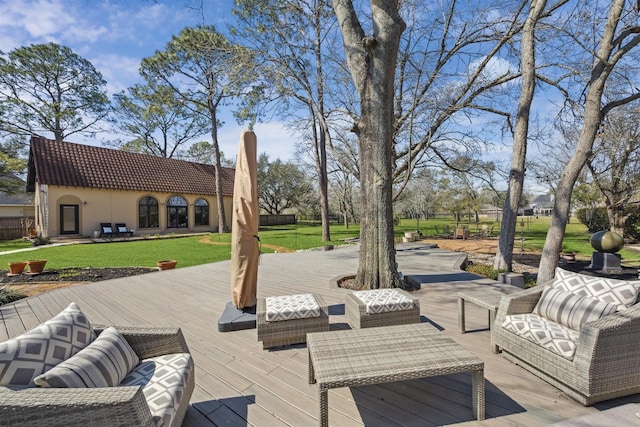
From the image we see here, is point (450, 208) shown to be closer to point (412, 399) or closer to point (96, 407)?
point (412, 399)

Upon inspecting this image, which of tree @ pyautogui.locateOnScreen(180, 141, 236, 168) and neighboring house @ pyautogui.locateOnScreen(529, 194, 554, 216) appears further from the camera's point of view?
neighboring house @ pyautogui.locateOnScreen(529, 194, 554, 216)

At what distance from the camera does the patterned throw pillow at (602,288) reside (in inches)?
89.3

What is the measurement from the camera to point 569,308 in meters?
2.47

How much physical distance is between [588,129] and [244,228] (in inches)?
261

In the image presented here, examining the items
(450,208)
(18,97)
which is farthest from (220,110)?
(450,208)

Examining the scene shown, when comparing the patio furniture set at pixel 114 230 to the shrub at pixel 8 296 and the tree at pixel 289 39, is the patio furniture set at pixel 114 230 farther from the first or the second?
the tree at pixel 289 39

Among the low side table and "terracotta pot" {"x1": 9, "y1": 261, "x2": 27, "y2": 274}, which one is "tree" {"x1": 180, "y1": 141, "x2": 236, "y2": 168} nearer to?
"terracotta pot" {"x1": 9, "y1": 261, "x2": 27, "y2": 274}

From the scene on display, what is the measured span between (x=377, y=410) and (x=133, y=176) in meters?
20.3

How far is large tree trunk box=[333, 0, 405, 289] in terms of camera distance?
487 centimetres

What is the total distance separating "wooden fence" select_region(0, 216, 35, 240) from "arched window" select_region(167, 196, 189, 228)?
743 cm

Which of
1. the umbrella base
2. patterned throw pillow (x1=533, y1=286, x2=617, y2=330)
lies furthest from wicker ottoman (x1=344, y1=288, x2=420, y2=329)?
the umbrella base

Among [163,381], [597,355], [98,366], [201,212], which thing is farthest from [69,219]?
[597,355]

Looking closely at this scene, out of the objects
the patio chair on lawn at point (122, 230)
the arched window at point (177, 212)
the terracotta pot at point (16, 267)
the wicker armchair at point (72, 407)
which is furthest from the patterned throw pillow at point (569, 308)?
the arched window at point (177, 212)

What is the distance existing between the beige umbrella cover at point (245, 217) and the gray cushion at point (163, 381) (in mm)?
1485
